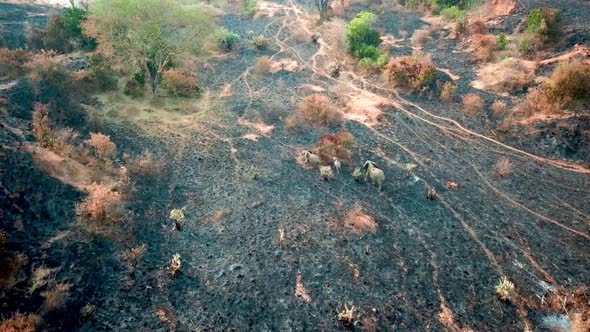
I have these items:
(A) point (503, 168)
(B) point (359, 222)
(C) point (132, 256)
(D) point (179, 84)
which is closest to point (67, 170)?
(C) point (132, 256)

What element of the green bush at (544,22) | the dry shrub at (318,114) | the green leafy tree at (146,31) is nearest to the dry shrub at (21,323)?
the dry shrub at (318,114)

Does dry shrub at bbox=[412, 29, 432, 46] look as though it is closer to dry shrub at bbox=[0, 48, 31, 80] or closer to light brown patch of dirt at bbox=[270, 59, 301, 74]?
light brown patch of dirt at bbox=[270, 59, 301, 74]

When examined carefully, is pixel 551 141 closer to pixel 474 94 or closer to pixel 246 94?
pixel 474 94

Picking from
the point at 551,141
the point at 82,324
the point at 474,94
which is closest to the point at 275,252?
the point at 82,324

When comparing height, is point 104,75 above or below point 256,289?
above

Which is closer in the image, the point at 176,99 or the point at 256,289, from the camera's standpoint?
the point at 256,289
